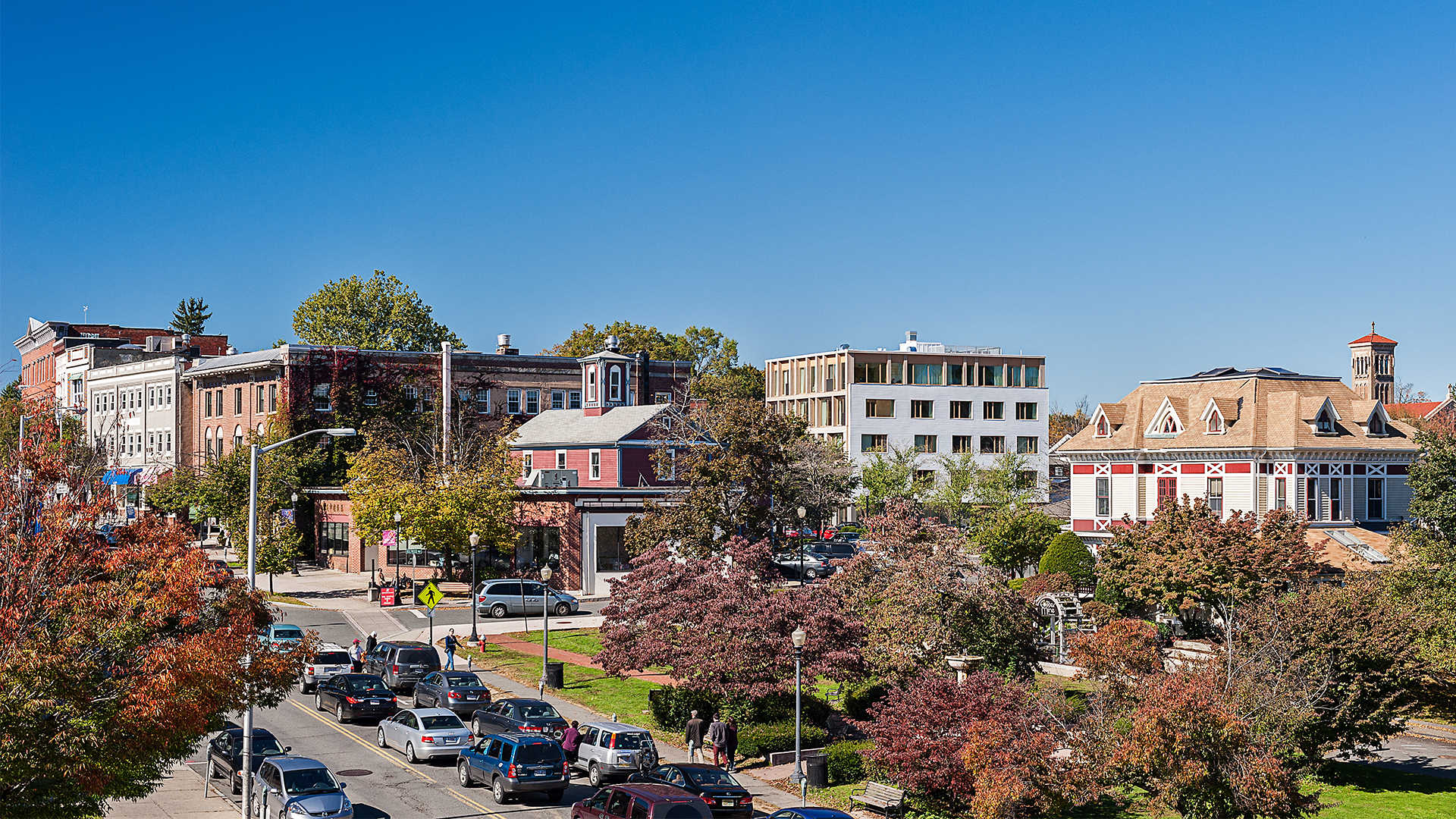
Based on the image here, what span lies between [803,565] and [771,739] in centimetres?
4060

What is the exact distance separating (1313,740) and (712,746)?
50.4 feet

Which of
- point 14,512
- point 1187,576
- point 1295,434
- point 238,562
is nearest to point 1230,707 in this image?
point 1187,576

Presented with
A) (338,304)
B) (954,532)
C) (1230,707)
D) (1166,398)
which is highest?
(338,304)

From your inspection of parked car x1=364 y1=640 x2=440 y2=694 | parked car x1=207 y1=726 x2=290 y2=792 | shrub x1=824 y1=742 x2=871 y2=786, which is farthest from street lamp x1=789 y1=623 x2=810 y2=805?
parked car x1=364 y1=640 x2=440 y2=694

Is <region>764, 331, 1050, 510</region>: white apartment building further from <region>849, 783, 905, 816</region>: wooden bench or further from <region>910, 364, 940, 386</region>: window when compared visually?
<region>849, 783, 905, 816</region>: wooden bench

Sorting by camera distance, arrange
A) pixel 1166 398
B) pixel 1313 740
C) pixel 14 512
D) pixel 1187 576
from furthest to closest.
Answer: pixel 1166 398 → pixel 1187 576 → pixel 1313 740 → pixel 14 512

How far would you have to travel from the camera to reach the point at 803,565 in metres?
75.1

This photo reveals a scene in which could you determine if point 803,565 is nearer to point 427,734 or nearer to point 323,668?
point 323,668

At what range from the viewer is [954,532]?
39.7 meters

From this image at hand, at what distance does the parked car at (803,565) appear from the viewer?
72.0 metres

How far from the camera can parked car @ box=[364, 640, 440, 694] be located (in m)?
43.2

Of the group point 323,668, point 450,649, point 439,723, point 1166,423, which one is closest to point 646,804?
point 439,723

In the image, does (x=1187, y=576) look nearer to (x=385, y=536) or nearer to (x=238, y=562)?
(x=385, y=536)

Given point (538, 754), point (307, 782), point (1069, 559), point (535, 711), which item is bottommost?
point (535, 711)
